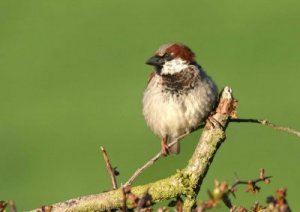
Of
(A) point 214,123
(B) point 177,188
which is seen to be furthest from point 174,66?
(B) point 177,188

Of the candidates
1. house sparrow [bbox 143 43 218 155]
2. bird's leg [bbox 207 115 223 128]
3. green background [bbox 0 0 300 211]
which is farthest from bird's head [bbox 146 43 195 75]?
green background [bbox 0 0 300 211]

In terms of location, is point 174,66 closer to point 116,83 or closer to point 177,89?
point 177,89

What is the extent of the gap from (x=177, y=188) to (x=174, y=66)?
1177mm

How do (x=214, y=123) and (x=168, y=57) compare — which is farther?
(x=168, y=57)

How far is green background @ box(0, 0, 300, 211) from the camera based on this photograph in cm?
593

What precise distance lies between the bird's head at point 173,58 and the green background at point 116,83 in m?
1.89

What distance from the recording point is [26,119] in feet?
22.8

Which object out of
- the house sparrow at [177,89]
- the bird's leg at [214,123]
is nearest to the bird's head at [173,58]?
the house sparrow at [177,89]

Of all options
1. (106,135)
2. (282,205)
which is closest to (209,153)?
(282,205)

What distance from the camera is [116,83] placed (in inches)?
290

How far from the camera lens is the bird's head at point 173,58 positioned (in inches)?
129

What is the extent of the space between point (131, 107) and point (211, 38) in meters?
1.10

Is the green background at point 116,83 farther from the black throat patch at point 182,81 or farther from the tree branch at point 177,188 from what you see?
the tree branch at point 177,188

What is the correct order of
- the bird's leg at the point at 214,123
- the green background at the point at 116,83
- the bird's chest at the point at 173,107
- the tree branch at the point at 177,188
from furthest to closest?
the green background at the point at 116,83 < the bird's chest at the point at 173,107 < the bird's leg at the point at 214,123 < the tree branch at the point at 177,188
